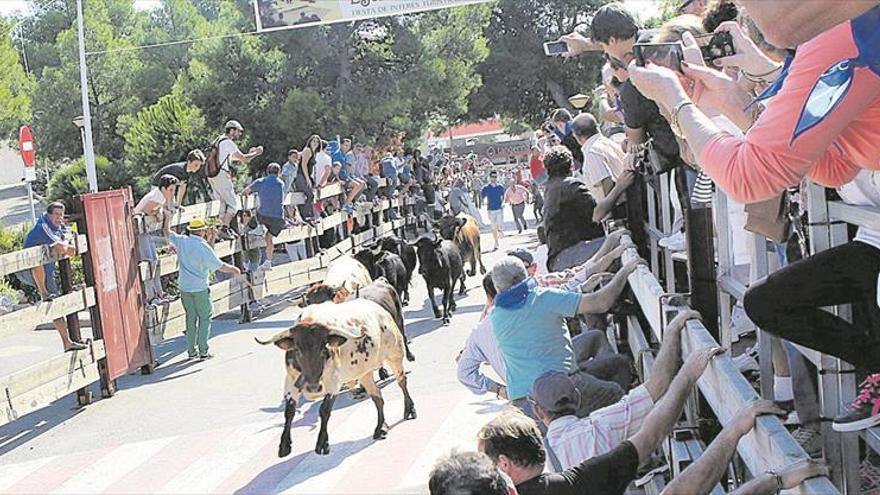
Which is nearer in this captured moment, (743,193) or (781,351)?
(743,193)

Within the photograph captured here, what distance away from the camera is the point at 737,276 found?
168 inches

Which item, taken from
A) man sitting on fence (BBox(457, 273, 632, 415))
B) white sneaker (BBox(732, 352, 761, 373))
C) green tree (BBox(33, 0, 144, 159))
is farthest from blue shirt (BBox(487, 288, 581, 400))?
green tree (BBox(33, 0, 144, 159))

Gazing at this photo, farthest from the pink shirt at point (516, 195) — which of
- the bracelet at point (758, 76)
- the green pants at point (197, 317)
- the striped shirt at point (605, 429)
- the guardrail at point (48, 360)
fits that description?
the bracelet at point (758, 76)

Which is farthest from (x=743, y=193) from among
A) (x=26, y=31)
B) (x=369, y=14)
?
(x=26, y=31)

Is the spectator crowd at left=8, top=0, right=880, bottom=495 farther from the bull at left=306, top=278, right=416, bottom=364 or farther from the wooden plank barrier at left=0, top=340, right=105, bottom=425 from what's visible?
the wooden plank barrier at left=0, top=340, right=105, bottom=425

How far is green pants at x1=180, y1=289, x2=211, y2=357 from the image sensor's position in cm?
1475

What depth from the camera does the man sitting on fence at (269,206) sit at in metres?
18.6

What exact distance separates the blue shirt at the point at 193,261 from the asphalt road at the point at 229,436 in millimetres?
1040

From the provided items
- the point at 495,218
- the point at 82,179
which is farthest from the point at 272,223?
the point at 82,179

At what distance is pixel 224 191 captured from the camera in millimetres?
17172

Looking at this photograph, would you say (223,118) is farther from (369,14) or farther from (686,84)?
(686,84)

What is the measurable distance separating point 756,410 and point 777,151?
875 millimetres

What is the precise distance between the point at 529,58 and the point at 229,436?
44.4 meters

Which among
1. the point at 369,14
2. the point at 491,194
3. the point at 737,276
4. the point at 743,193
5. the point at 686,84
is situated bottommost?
the point at 491,194
